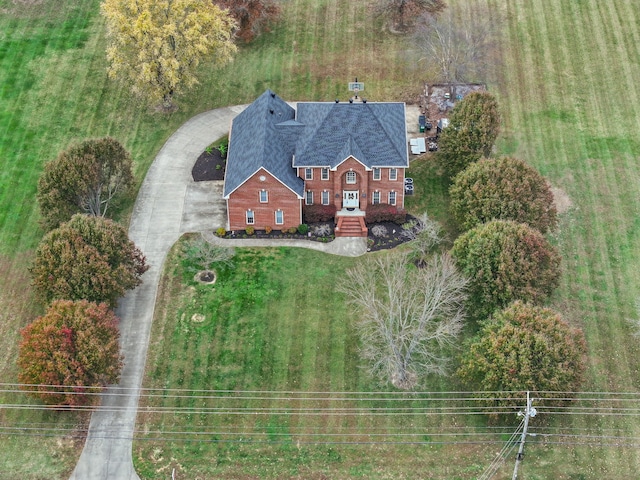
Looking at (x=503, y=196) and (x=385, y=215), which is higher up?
(x=385, y=215)

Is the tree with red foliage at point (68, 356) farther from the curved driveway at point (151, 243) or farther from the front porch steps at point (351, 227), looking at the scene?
the front porch steps at point (351, 227)

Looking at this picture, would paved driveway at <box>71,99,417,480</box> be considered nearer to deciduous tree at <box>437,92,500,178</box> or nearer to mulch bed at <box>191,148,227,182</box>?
mulch bed at <box>191,148,227,182</box>

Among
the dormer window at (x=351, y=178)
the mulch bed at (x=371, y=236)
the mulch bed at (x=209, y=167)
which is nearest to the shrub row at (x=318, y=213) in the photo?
the mulch bed at (x=371, y=236)

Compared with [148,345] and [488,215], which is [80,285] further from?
[488,215]

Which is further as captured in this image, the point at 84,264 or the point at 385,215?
the point at 385,215

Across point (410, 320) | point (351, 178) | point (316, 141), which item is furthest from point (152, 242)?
point (410, 320)

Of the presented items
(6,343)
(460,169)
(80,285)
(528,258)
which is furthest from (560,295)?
(6,343)

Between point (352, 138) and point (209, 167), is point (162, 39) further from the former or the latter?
point (352, 138)

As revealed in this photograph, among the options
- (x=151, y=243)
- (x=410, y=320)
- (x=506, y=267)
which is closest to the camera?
(x=506, y=267)

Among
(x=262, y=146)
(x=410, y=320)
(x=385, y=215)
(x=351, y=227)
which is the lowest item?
(x=410, y=320)
